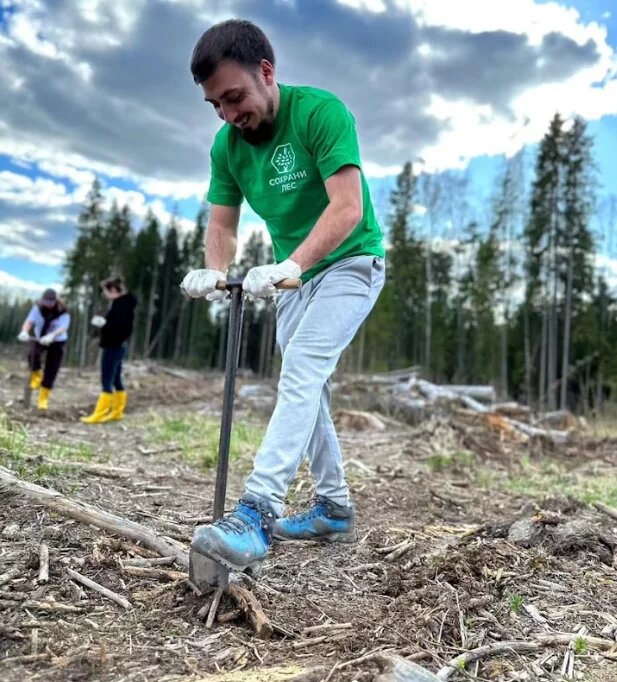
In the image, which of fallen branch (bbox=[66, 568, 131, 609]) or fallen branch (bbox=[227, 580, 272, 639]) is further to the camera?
fallen branch (bbox=[66, 568, 131, 609])

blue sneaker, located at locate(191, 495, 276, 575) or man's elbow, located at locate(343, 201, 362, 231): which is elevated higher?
man's elbow, located at locate(343, 201, 362, 231)

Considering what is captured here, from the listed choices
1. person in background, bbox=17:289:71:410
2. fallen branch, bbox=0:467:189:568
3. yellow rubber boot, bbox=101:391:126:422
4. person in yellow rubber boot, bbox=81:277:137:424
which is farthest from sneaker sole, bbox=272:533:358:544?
person in background, bbox=17:289:71:410

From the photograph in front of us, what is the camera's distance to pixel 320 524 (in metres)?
3.27

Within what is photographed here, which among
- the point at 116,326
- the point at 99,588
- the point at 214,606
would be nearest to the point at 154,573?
the point at 99,588

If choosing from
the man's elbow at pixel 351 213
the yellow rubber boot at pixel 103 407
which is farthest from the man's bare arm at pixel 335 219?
the yellow rubber boot at pixel 103 407

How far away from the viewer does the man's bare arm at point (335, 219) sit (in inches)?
104

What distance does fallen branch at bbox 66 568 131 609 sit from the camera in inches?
88.2

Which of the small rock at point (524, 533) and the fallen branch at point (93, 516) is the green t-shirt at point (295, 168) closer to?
the fallen branch at point (93, 516)

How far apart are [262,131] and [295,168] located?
22 cm

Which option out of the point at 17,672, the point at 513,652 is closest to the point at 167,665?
the point at 17,672

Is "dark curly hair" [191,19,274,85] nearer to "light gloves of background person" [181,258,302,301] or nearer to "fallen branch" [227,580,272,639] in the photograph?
"light gloves of background person" [181,258,302,301]

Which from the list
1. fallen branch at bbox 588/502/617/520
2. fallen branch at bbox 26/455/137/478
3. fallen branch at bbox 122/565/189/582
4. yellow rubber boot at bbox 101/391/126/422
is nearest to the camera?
fallen branch at bbox 122/565/189/582

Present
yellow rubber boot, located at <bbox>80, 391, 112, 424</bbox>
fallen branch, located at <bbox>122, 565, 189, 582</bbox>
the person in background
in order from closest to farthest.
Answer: fallen branch, located at <bbox>122, 565, 189, 582</bbox>, yellow rubber boot, located at <bbox>80, 391, 112, 424</bbox>, the person in background

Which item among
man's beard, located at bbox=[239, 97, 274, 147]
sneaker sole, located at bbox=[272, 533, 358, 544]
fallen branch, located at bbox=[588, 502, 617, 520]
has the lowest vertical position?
sneaker sole, located at bbox=[272, 533, 358, 544]
